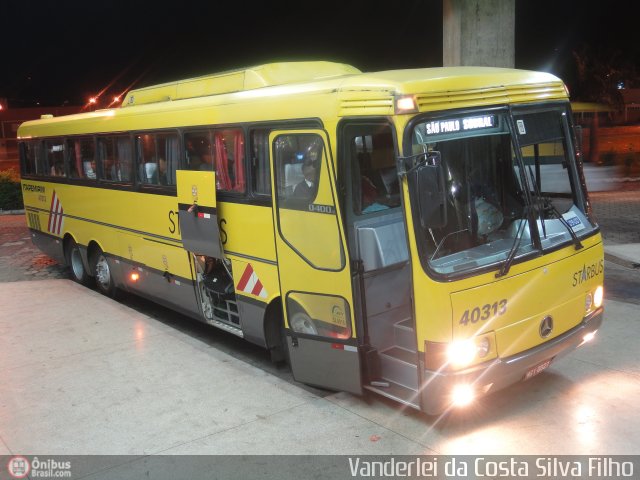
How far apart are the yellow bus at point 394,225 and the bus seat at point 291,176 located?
0.02 metres

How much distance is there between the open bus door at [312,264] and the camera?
5.15 meters

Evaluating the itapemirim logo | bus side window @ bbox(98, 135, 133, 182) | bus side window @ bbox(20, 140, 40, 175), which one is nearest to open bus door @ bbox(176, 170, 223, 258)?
bus side window @ bbox(98, 135, 133, 182)

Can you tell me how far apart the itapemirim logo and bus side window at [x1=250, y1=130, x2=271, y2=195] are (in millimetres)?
3052

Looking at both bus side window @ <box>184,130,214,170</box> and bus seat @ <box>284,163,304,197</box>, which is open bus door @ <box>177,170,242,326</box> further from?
bus seat @ <box>284,163,304,197</box>

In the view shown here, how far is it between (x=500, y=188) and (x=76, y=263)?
26.7 feet

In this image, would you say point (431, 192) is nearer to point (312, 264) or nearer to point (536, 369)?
point (312, 264)

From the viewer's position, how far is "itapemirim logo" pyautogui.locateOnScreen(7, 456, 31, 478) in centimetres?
475

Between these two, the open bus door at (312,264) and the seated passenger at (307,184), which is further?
the seated passenger at (307,184)

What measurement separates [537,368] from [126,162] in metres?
5.97

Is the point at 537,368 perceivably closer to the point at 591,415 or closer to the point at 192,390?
the point at 591,415

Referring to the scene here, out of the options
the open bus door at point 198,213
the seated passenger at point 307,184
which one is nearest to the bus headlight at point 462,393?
the seated passenger at point 307,184

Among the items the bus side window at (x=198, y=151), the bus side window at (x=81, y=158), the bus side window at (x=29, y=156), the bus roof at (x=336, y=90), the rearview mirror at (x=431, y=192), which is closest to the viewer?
the rearview mirror at (x=431, y=192)

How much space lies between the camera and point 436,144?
15.6 ft

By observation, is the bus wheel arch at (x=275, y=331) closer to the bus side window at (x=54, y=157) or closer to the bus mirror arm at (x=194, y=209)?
the bus mirror arm at (x=194, y=209)
